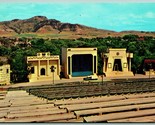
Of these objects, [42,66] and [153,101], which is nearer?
[153,101]

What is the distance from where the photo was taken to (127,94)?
20125 mm

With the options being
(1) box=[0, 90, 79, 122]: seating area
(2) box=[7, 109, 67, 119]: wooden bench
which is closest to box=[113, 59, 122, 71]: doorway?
(1) box=[0, 90, 79, 122]: seating area

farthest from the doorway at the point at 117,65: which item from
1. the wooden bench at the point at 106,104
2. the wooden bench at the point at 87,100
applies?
the wooden bench at the point at 106,104

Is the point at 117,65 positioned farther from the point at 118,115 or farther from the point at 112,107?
the point at 118,115

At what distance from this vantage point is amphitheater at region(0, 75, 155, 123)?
14.3 m

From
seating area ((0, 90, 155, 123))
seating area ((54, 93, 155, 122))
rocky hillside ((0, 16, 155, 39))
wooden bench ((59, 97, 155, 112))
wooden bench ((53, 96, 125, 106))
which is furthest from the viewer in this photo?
rocky hillside ((0, 16, 155, 39))

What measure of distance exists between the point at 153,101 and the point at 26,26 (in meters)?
84.2

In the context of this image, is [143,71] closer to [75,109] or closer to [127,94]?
[127,94]

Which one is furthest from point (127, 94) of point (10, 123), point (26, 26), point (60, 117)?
point (26, 26)

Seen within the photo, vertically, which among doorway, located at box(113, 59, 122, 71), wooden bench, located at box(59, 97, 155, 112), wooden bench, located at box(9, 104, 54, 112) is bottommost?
wooden bench, located at box(9, 104, 54, 112)

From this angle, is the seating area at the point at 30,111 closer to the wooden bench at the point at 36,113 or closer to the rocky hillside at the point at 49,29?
the wooden bench at the point at 36,113

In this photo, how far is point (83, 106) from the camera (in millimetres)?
16359

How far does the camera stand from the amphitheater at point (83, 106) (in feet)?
47.1

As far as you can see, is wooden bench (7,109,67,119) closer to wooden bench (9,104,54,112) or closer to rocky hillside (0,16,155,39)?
Result: wooden bench (9,104,54,112)
